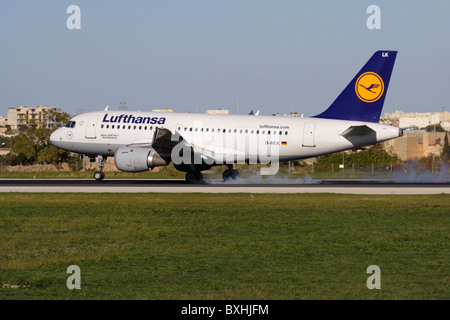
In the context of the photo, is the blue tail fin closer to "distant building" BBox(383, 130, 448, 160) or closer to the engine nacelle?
the engine nacelle

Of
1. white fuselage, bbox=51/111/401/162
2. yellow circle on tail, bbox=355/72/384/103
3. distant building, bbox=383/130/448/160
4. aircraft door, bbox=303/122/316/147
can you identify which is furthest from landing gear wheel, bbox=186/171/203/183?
distant building, bbox=383/130/448/160

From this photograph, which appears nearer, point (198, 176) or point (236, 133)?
point (236, 133)

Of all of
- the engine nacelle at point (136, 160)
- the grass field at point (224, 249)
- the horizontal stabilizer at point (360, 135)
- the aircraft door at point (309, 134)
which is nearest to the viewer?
the grass field at point (224, 249)

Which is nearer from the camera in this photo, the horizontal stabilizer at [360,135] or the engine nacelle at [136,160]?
the horizontal stabilizer at [360,135]

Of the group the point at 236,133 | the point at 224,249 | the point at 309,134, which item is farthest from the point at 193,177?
the point at 224,249

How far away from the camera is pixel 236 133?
137 ft

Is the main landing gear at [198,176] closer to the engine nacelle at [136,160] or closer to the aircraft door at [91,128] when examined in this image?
the engine nacelle at [136,160]

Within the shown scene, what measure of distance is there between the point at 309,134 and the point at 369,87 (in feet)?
15.0

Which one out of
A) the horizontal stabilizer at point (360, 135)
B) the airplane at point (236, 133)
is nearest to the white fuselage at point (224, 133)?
the airplane at point (236, 133)

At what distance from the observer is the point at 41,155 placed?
277 feet

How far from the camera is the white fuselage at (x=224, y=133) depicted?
4062 cm

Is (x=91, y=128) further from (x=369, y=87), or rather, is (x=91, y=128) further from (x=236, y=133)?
(x=369, y=87)

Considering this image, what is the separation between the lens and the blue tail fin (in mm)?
40531
